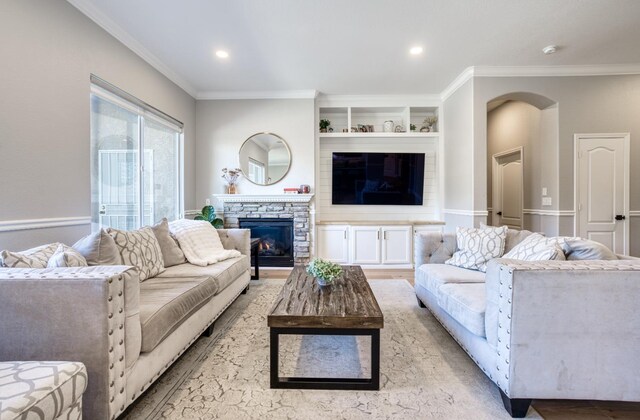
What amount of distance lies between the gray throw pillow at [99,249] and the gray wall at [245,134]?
2.89 metres

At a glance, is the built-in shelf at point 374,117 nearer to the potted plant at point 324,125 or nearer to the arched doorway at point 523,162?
the potted plant at point 324,125

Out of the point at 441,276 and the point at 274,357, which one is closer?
the point at 274,357

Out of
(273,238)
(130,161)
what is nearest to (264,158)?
(273,238)

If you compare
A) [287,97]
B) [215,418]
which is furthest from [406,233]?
[215,418]

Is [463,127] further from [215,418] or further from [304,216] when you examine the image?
[215,418]

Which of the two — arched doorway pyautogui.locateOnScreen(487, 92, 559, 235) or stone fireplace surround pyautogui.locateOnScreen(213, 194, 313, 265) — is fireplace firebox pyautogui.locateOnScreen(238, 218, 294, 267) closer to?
stone fireplace surround pyautogui.locateOnScreen(213, 194, 313, 265)

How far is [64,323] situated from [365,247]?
3991 millimetres

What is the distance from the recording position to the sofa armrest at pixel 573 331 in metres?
1.42

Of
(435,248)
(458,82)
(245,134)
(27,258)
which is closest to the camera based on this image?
(27,258)

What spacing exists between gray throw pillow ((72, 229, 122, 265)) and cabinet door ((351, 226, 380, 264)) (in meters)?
3.40

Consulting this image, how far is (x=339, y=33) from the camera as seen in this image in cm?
309

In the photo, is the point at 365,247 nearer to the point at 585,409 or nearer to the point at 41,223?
the point at 585,409

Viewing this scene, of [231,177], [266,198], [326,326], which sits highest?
[231,177]

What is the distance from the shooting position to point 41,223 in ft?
7.24
